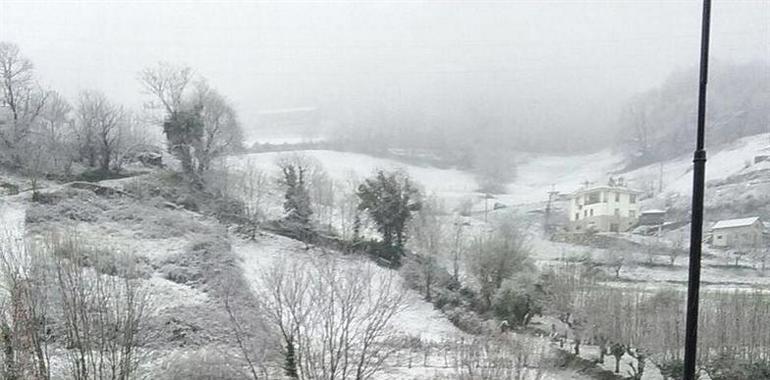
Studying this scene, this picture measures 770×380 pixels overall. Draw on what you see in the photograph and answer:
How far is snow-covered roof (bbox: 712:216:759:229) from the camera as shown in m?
15.4

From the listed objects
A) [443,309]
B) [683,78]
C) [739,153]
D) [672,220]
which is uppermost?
[683,78]

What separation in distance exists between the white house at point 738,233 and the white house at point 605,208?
303cm

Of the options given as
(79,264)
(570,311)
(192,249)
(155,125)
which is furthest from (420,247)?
(155,125)

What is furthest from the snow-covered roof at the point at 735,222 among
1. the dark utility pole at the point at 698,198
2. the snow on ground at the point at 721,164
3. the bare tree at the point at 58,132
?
the bare tree at the point at 58,132

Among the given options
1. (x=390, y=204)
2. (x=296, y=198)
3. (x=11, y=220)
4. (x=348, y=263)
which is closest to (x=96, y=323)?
(x=348, y=263)

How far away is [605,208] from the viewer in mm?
19844

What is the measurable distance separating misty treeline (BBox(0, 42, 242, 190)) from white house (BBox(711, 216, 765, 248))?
1533 cm

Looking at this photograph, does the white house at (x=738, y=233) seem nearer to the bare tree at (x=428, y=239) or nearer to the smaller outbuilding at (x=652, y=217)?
the smaller outbuilding at (x=652, y=217)

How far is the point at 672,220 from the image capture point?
56.5ft

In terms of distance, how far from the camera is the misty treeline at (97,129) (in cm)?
2072

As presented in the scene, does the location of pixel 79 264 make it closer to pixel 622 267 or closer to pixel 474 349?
pixel 474 349

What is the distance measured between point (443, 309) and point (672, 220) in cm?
682

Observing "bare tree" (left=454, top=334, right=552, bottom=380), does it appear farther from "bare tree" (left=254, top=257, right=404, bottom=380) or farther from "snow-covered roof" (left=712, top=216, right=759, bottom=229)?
"snow-covered roof" (left=712, top=216, right=759, bottom=229)

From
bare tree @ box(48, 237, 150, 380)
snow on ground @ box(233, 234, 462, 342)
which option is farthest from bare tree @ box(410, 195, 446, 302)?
bare tree @ box(48, 237, 150, 380)
